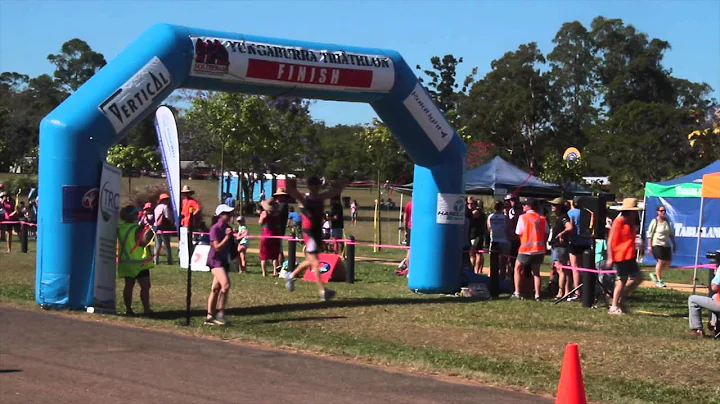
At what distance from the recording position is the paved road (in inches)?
301

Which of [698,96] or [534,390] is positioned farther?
[698,96]

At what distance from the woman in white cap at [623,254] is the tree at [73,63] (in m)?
98.1

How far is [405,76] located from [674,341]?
6.43 meters

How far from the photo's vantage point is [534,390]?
841cm

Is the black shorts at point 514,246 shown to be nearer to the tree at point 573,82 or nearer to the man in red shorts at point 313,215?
the man in red shorts at point 313,215

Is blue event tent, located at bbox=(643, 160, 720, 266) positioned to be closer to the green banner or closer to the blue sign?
the green banner

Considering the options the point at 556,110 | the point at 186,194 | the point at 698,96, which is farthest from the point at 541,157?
the point at 186,194

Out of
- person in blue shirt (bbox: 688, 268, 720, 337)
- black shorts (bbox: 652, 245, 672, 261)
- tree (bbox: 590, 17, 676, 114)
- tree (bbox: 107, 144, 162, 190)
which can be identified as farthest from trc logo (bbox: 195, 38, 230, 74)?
tree (bbox: 590, 17, 676, 114)

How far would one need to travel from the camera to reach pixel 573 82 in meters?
77.1

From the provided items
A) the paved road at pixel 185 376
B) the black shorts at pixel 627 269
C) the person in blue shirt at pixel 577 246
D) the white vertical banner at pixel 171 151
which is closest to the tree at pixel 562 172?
the person in blue shirt at pixel 577 246

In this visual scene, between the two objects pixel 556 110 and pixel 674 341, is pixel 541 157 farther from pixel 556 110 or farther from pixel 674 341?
pixel 674 341

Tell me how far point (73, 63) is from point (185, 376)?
104174mm

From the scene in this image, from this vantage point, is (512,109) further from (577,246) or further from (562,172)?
(577,246)

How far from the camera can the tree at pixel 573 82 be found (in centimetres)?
7294
